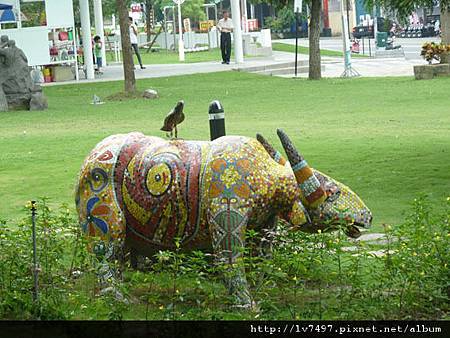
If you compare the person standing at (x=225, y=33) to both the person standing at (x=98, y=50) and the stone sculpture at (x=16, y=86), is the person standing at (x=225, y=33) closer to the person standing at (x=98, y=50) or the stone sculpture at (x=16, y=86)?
the person standing at (x=98, y=50)

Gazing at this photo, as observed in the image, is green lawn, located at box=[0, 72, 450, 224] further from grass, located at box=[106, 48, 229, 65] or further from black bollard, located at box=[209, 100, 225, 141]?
grass, located at box=[106, 48, 229, 65]

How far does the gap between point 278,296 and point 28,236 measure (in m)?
1.84

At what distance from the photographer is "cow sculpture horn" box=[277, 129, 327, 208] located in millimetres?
7668

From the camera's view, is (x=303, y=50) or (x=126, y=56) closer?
(x=126, y=56)

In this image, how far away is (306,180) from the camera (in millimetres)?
7750

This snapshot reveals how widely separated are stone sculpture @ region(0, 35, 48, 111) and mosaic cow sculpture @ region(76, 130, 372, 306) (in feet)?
55.3

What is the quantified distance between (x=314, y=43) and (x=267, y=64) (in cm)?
735

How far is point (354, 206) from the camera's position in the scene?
Result: 7.92 m

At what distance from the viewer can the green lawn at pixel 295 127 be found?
43.3 ft

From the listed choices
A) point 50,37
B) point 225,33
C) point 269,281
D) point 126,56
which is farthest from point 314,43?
point 269,281

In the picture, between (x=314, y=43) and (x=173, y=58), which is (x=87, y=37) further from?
(x=173, y=58)

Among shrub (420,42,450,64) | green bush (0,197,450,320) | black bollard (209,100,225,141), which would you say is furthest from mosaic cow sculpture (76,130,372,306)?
shrub (420,42,450,64)

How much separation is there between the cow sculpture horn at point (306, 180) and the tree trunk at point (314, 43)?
23193 millimetres

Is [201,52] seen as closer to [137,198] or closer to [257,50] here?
Answer: [257,50]
